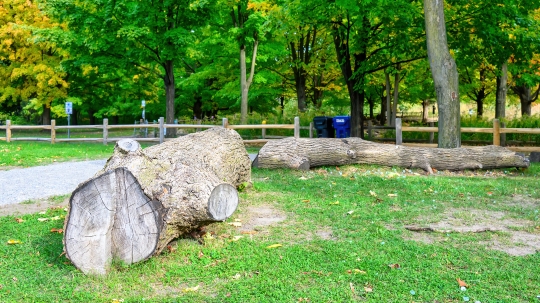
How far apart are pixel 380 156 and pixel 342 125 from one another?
19.3ft

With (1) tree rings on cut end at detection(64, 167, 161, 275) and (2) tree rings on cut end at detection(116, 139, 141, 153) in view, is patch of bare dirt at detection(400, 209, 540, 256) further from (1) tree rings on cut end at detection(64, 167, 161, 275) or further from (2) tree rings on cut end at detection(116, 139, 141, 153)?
(2) tree rings on cut end at detection(116, 139, 141, 153)

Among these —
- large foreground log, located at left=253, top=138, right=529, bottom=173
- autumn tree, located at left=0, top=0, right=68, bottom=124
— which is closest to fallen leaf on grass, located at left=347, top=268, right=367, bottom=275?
large foreground log, located at left=253, top=138, right=529, bottom=173

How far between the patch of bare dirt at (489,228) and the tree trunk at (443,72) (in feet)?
17.3

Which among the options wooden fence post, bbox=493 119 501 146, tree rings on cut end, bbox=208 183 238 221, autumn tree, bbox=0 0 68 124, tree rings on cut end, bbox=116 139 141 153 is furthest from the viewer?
autumn tree, bbox=0 0 68 124

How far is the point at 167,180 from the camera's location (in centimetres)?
455

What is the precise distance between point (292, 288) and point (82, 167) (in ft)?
29.1

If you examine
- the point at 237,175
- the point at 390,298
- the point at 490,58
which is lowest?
the point at 390,298

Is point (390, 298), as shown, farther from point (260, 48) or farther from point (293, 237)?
point (260, 48)

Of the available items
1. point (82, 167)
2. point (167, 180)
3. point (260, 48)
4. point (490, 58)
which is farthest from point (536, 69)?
point (167, 180)

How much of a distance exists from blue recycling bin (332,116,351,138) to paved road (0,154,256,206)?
8.33 meters

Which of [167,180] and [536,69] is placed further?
[536,69]

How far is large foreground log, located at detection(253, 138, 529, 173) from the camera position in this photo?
1031 cm

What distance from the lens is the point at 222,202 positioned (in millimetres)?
4656

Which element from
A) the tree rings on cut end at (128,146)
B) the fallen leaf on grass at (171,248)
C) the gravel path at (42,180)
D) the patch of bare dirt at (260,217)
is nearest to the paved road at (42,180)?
the gravel path at (42,180)
